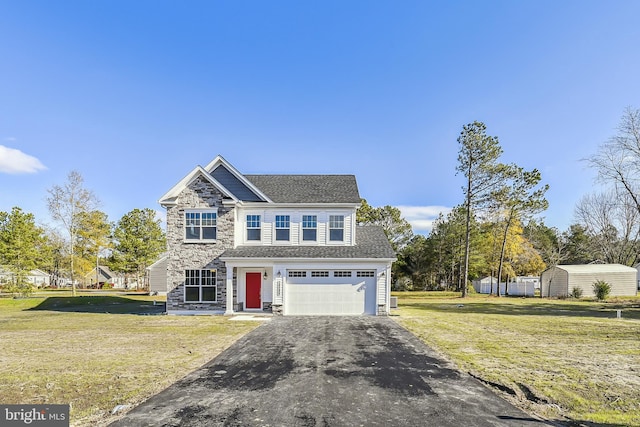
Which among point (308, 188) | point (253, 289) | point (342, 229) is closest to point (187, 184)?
point (253, 289)

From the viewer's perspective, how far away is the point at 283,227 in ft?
65.7

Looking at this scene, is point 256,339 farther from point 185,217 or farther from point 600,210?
point 600,210

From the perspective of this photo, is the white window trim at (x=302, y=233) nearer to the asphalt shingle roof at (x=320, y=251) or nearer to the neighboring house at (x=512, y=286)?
the asphalt shingle roof at (x=320, y=251)

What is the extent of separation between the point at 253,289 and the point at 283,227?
3871mm

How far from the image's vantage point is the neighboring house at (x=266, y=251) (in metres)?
18.2

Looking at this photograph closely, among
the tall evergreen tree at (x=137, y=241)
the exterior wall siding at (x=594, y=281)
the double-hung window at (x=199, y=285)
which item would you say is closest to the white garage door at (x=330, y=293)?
the double-hung window at (x=199, y=285)

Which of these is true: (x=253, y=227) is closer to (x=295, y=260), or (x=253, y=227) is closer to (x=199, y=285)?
(x=295, y=260)

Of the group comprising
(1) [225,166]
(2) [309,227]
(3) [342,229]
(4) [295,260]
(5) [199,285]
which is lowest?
(5) [199,285]

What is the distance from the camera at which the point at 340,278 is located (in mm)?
18297

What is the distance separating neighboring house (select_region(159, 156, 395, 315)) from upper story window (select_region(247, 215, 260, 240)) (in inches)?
2.3

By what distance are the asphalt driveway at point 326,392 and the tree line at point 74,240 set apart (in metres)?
29.9

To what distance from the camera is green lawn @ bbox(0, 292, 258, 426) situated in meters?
6.37

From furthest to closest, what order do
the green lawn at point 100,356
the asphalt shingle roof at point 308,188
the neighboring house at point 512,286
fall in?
1. the neighboring house at point 512,286
2. the asphalt shingle roof at point 308,188
3. the green lawn at point 100,356

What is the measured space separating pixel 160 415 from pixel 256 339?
6442 millimetres
